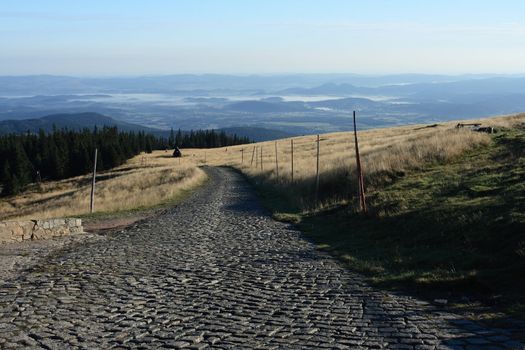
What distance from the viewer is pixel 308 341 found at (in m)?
6.51

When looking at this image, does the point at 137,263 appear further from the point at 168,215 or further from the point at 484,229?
the point at 168,215

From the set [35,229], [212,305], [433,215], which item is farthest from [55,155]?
[212,305]

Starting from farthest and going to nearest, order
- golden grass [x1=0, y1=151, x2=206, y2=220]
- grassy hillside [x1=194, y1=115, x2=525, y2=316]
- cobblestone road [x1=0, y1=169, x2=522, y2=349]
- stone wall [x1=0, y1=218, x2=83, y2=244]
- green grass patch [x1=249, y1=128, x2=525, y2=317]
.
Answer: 1. golden grass [x1=0, y1=151, x2=206, y2=220]
2. stone wall [x1=0, y1=218, x2=83, y2=244]
3. grassy hillside [x1=194, y1=115, x2=525, y2=316]
4. green grass patch [x1=249, y1=128, x2=525, y2=317]
5. cobblestone road [x1=0, y1=169, x2=522, y2=349]

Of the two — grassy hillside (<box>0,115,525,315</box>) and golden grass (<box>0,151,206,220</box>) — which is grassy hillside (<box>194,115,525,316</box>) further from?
golden grass (<box>0,151,206,220</box>)

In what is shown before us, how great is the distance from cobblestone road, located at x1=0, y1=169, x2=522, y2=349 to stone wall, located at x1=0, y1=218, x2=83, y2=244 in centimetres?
203

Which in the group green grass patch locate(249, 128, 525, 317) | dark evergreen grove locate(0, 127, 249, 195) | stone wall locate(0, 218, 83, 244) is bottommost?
dark evergreen grove locate(0, 127, 249, 195)

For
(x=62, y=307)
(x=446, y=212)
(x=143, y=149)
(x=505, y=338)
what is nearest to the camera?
(x=505, y=338)

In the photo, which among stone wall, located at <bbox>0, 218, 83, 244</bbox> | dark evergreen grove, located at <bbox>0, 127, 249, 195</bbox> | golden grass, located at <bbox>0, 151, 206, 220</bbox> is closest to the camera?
stone wall, located at <bbox>0, 218, 83, 244</bbox>

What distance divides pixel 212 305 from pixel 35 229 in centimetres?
861

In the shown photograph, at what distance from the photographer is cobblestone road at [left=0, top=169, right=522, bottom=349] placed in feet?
21.9

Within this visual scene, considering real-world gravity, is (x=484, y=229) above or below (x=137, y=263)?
above

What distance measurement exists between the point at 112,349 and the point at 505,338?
444 centimetres

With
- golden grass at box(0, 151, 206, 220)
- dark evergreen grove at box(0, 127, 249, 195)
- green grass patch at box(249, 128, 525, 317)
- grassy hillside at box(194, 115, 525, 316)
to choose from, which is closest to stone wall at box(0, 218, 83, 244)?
green grass patch at box(249, 128, 525, 317)

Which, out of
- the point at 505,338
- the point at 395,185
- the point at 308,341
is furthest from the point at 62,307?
Result: the point at 395,185
